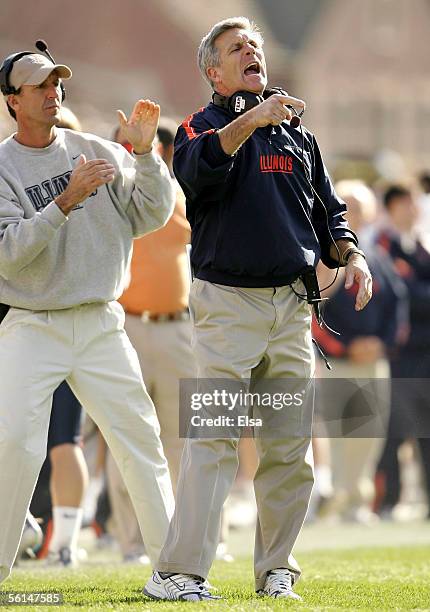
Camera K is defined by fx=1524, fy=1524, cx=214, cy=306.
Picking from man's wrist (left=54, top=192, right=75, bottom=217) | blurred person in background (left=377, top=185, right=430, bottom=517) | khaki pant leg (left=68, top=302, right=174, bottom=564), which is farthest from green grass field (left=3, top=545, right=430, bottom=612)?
blurred person in background (left=377, top=185, right=430, bottom=517)

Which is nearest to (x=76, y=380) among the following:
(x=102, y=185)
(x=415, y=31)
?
(x=102, y=185)

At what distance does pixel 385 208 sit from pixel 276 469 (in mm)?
7160

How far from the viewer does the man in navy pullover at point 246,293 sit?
6055 millimetres

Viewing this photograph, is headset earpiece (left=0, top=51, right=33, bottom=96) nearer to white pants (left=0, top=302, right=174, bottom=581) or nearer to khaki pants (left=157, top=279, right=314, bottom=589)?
white pants (left=0, top=302, right=174, bottom=581)

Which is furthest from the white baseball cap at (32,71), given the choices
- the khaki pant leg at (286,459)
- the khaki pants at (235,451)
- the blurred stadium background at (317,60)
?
the blurred stadium background at (317,60)

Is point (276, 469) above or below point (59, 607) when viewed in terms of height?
above

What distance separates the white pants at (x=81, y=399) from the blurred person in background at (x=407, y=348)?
643 centimetres

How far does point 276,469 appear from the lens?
627 centimetres

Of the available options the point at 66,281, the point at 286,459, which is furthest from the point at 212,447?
the point at 66,281

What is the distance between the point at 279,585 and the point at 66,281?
152cm

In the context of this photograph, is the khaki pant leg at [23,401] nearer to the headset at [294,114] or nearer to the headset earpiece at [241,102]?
the headset at [294,114]

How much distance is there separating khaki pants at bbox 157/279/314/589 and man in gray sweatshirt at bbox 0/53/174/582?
1.45 feet

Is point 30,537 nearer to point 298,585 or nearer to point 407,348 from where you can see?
point 298,585

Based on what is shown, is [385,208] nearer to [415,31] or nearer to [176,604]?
[176,604]
